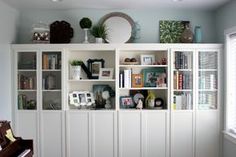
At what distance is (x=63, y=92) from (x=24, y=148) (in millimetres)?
1148

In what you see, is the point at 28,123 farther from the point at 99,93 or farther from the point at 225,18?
the point at 225,18

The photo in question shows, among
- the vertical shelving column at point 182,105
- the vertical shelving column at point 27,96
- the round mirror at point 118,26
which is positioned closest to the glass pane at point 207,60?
the vertical shelving column at point 182,105

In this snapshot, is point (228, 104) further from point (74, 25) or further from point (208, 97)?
point (74, 25)

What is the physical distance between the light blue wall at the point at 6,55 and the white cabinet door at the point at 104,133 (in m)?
1.24

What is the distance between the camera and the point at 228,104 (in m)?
4.11

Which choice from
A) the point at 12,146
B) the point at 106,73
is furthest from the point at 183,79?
the point at 12,146

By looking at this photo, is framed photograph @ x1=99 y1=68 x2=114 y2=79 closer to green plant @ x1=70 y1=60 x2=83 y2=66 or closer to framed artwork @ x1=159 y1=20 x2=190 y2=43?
green plant @ x1=70 y1=60 x2=83 y2=66

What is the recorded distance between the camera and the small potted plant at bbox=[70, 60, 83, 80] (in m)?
4.25

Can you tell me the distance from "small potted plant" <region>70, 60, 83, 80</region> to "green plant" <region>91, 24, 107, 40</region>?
480mm

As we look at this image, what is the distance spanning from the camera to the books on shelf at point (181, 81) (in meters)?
4.23

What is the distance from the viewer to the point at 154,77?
4.38 meters

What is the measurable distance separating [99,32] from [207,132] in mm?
2208

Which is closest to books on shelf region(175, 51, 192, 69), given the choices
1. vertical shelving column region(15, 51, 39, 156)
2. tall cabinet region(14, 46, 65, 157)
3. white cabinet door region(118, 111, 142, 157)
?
white cabinet door region(118, 111, 142, 157)

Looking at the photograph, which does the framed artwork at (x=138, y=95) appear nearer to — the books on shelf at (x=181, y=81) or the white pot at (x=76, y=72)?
the books on shelf at (x=181, y=81)
